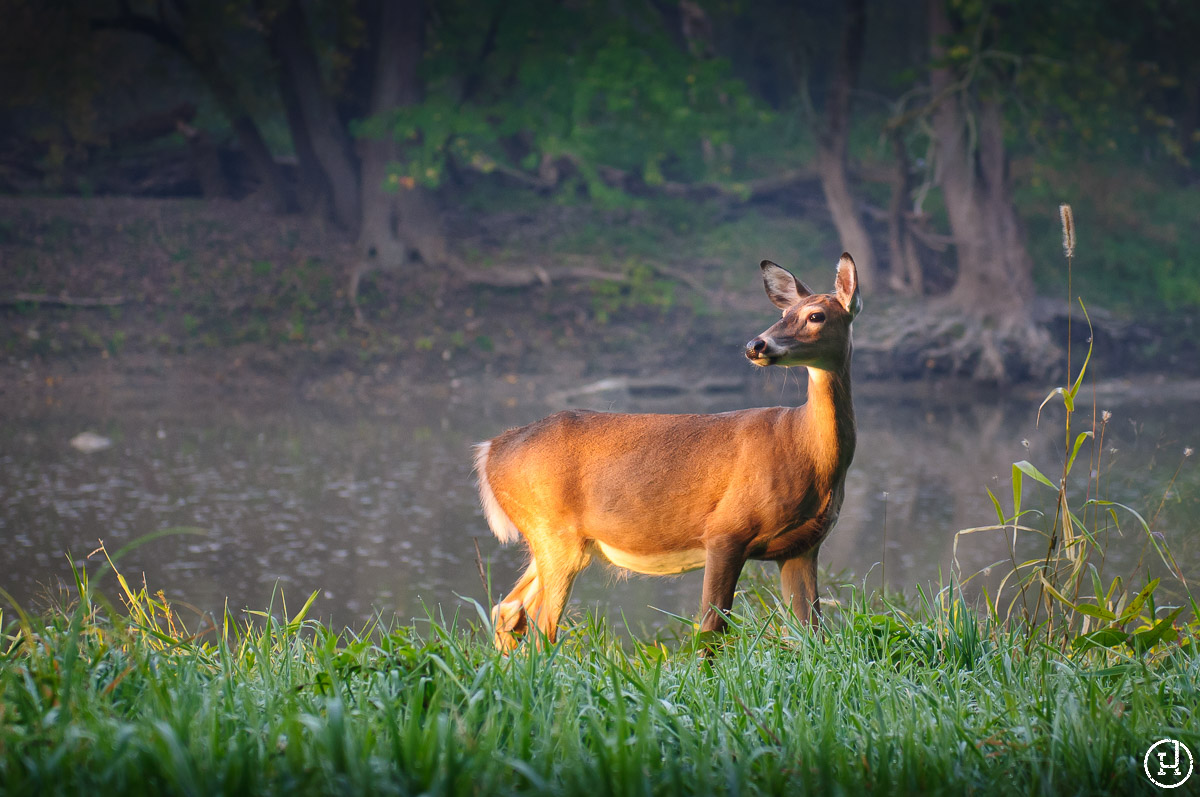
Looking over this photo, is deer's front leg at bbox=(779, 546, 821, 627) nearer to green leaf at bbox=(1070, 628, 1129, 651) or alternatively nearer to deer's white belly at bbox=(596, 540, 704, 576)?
deer's white belly at bbox=(596, 540, 704, 576)

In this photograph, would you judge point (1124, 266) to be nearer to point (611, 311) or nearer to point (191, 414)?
point (611, 311)

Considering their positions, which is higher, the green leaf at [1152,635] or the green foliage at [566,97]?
the green foliage at [566,97]

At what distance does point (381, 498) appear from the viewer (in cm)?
845

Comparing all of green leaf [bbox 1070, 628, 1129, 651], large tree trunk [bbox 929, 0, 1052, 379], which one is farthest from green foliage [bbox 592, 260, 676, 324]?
green leaf [bbox 1070, 628, 1129, 651]

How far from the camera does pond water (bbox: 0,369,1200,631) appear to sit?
6.17 m

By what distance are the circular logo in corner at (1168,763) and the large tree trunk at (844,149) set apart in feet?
48.1

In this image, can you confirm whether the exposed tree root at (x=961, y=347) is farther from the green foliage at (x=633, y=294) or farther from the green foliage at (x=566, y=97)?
the green foliage at (x=566, y=97)

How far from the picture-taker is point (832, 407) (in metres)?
3.56

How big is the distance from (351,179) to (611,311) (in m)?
5.18

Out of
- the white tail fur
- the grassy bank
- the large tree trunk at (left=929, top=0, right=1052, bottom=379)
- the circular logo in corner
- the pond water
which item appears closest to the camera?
the grassy bank

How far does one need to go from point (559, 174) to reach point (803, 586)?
56.5 feet

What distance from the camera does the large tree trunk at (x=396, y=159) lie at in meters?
17.2

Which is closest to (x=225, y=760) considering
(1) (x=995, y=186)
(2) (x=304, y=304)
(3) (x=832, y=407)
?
(3) (x=832, y=407)

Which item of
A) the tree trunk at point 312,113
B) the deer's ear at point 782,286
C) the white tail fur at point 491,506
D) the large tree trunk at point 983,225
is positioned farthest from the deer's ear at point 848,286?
the tree trunk at point 312,113
